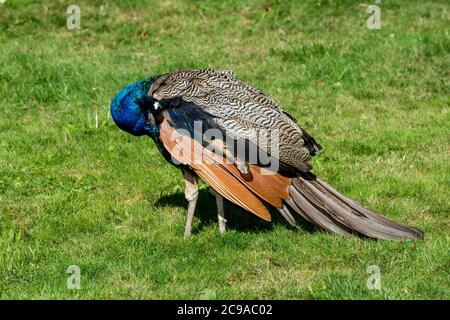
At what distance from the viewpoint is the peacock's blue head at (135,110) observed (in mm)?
7109

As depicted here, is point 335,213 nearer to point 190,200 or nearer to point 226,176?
point 226,176

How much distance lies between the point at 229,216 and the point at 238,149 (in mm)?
1162

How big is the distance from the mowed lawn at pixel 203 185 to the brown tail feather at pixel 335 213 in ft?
0.33

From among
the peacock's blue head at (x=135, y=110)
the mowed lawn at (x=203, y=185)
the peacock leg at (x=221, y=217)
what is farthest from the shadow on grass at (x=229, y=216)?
the peacock's blue head at (x=135, y=110)

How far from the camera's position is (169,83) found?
7.28 meters

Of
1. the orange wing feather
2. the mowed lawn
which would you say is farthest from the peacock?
the mowed lawn

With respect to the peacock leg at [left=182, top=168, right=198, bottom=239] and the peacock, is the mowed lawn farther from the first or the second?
the peacock

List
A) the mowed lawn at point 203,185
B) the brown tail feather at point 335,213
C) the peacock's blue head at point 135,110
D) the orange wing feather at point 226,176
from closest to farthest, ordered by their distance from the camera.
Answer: the mowed lawn at point 203,185, the orange wing feather at point 226,176, the brown tail feather at point 335,213, the peacock's blue head at point 135,110

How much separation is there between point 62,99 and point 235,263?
185 inches

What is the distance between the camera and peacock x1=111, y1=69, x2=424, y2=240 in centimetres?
673

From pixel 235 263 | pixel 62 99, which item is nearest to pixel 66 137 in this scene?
pixel 62 99

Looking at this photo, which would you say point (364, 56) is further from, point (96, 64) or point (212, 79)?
point (212, 79)

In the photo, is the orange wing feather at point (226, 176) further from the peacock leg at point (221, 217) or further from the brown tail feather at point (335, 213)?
the peacock leg at point (221, 217)

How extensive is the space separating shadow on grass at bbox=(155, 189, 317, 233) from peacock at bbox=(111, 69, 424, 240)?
22 centimetres
